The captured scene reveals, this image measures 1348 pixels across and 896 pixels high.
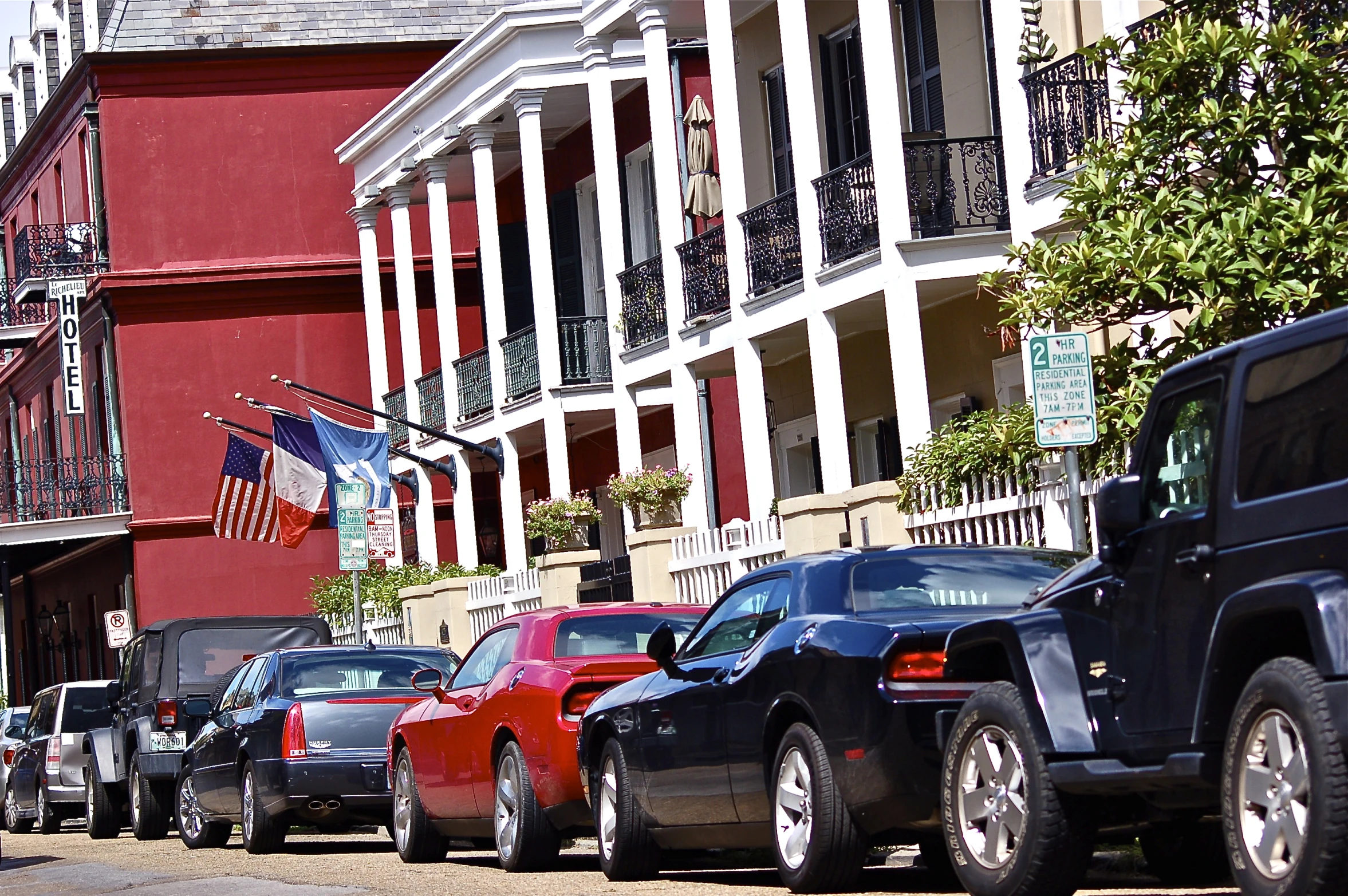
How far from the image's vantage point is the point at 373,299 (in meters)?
32.8

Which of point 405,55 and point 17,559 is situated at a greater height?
point 405,55

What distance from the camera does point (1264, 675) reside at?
21.3ft

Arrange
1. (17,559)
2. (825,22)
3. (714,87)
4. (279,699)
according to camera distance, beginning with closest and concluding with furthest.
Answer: (279,699), (714,87), (825,22), (17,559)

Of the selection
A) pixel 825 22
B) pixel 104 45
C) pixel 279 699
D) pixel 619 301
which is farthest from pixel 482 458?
pixel 279 699

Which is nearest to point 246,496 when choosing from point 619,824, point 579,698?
point 579,698

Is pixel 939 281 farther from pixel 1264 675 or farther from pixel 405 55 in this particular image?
pixel 405 55

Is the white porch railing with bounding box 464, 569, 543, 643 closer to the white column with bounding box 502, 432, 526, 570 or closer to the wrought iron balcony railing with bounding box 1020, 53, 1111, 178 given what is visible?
the white column with bounding box 502, 432, 526, 570

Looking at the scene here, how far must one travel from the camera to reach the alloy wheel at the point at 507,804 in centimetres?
1288

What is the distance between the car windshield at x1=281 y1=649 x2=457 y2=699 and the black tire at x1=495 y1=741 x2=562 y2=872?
363 cm

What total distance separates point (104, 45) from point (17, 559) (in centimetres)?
1268

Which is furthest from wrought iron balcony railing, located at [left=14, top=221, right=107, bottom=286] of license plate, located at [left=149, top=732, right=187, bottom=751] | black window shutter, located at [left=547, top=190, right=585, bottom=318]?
license plate, located at [left=149, top=732, right=187, bottom=751]

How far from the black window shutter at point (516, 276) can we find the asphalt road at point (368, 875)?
14.8 m

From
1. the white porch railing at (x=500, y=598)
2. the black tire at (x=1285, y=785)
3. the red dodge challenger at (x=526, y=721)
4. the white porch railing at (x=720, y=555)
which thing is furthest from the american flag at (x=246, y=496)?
the black tire at (x=1285, y=785)

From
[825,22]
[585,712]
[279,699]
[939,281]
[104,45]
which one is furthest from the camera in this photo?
[104,45]
